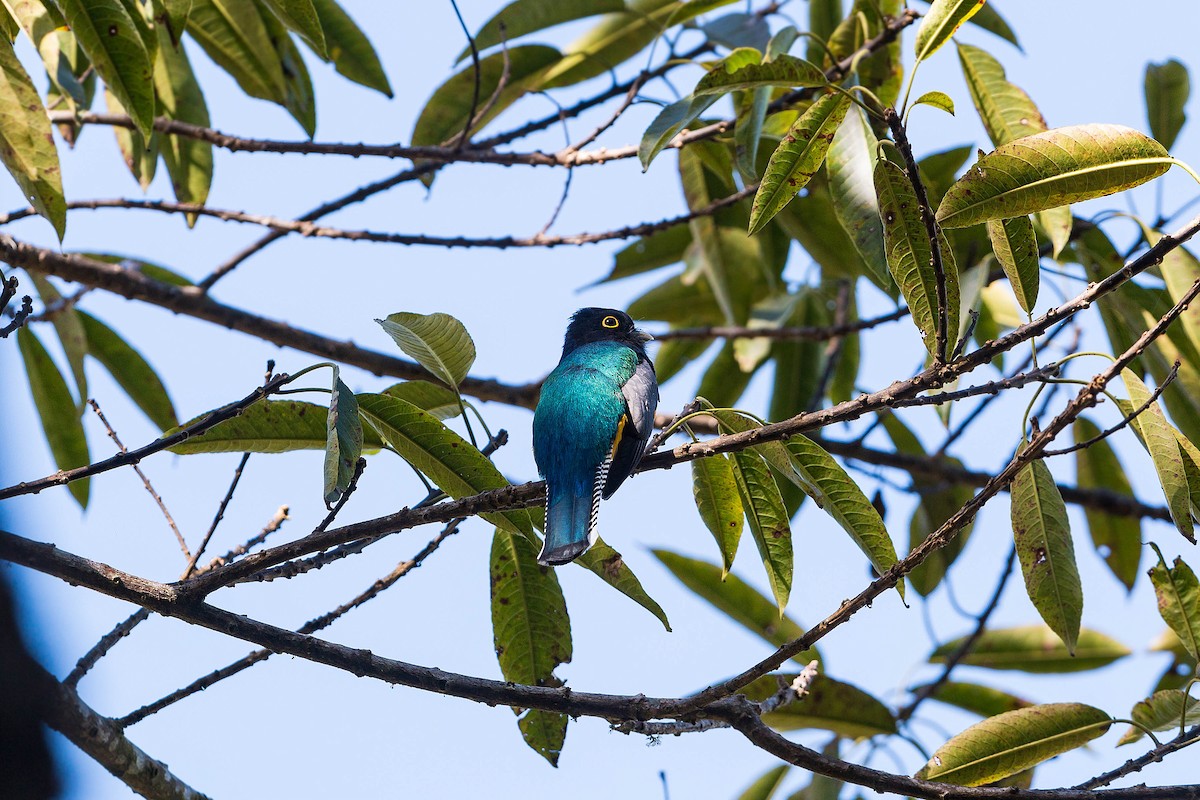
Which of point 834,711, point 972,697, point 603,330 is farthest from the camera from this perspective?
point 603,330

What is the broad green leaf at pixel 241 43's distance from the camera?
4.86 meters

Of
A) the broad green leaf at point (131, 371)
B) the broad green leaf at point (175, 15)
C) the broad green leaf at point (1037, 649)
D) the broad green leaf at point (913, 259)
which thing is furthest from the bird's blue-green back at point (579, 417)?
the broad green leaf at point (1037, 649)

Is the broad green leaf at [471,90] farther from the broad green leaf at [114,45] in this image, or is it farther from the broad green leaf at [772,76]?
the broad green leaf at [772,76]

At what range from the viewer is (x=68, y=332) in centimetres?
473

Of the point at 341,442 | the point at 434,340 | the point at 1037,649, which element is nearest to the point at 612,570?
the point at 434,340

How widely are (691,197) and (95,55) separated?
10.8 feet

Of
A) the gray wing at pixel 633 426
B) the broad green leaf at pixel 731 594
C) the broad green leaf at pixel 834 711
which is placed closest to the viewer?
the gray wing at pixel 633 426

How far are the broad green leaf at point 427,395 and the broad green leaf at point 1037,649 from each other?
3.47 metres

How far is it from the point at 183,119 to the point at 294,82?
0.54 metres

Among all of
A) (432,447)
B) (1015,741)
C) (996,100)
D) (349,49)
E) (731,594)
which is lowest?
(1015,741)

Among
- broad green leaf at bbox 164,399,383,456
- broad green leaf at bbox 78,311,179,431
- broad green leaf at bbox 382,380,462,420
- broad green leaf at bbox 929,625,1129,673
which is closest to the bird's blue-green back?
broad green leaf at bbox 382,380,462,420

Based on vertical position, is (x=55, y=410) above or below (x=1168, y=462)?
above

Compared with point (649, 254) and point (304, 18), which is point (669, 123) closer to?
point (304, 18)

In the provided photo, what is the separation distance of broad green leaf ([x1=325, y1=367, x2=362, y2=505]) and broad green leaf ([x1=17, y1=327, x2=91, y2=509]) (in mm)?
2860
